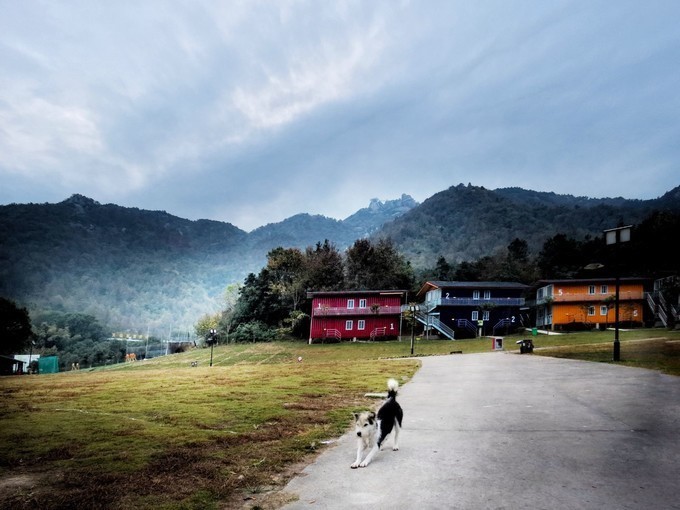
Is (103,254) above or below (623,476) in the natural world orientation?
above

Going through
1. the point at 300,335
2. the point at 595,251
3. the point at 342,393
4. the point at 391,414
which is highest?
the point at 595,251

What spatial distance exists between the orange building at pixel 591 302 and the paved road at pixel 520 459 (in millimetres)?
44398

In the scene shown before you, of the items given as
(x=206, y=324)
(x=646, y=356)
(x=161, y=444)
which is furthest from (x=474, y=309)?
(x=206, y=324)

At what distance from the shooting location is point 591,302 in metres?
49.8

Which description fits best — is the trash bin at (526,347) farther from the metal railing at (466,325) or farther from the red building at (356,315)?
the red building at (356,315)

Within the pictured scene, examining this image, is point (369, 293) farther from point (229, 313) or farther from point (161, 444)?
point (161, 444)

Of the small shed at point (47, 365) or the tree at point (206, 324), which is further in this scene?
the tree at point (206, 324)

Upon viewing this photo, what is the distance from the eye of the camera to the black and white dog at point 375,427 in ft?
18.0

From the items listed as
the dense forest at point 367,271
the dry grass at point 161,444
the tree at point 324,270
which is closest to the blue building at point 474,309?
the dense forest at point 367,271

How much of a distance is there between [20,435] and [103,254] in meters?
170

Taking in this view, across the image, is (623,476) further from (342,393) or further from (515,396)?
(342,393)

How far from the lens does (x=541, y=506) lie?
13.0 ft

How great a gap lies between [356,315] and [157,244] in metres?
169

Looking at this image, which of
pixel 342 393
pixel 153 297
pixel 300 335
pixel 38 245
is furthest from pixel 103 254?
pixel 342 393
